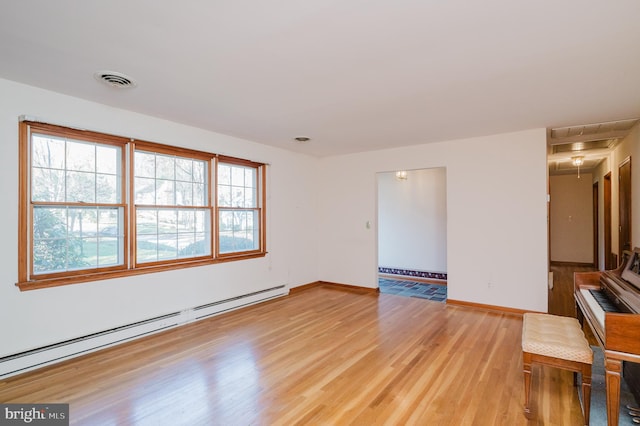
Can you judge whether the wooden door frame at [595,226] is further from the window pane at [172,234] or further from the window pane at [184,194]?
the window pane at [184,194]

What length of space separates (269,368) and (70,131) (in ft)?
9.72

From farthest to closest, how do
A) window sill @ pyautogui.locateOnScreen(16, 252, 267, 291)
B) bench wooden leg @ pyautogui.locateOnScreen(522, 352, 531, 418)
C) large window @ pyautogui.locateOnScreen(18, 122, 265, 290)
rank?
large window @ pyautogui.locateOnScreen(18, 122, 265, 290) < window sill @ pyautogui.locateOnScreen(16, 252, 267, 291) < bench wooden leg @ pyautogui.locateOnScreen(522, 352, 531, 418)

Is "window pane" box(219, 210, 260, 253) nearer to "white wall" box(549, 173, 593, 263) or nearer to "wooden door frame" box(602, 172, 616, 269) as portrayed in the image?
"wooden door frame" box(602, 172, 616, 269)

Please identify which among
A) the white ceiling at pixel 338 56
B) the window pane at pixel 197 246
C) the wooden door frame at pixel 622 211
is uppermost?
the white ceiling at pixel 338 56

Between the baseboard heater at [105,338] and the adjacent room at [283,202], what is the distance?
0.06 ft

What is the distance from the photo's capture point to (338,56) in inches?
91.7

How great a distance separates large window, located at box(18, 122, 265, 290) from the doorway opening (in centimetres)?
338

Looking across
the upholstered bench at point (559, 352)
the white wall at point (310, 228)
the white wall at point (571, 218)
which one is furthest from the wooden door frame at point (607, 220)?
the upholstered bench at point (559, 352)

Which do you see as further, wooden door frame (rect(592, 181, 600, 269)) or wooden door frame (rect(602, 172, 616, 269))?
wooden door frame (rect(592, 181, 600, 269))

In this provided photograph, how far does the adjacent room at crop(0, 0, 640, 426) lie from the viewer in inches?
81.1

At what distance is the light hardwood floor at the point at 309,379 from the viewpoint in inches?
86.5

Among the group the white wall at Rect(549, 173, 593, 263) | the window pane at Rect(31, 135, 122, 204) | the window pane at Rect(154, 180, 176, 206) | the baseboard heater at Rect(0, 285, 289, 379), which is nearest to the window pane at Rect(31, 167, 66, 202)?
the window pane at Rect(31, 135, 122, 204)

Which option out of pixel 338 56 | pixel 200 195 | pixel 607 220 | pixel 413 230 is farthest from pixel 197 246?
pixel 607 220

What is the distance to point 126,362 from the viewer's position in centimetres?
298
